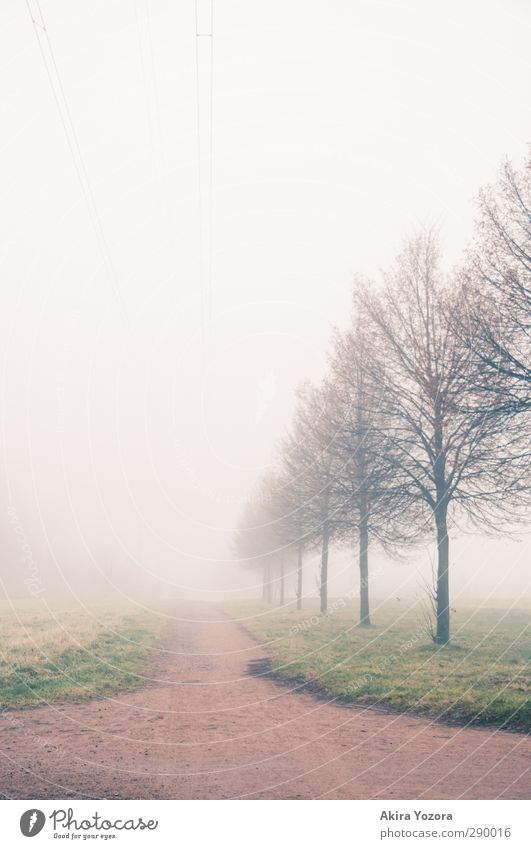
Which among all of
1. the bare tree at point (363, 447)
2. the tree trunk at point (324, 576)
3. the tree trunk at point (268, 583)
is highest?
the bare tree at point (363, 447)

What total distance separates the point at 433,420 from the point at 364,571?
26.2 ft

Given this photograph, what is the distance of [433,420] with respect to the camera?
1641 cm

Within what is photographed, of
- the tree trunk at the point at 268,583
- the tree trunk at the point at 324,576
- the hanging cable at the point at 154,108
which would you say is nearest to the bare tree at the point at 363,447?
the tree trunk at the point at 324,576

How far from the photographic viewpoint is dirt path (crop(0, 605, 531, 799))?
19.9ft

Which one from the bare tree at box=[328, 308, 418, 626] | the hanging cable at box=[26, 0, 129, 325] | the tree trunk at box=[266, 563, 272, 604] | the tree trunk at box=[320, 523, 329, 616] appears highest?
the hanging cable at box=[26, 0, 129, 325]

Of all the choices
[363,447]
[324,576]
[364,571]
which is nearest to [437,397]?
[363,447]

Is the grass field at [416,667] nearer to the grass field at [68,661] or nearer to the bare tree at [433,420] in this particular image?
the bare tree at [433,420]

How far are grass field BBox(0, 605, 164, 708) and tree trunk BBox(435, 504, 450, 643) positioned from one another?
8.20m

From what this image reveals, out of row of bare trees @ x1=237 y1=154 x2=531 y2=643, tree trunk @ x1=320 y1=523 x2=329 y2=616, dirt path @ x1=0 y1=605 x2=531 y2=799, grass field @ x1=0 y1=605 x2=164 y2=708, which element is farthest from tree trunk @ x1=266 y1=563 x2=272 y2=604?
dirt path @ x1=0 y1=605 x2=531 y2=799

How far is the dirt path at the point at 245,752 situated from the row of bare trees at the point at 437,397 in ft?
24.6

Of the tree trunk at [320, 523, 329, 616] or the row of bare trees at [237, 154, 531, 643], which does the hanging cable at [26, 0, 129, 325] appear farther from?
the tree trunk at [320, 523, 329, 616]

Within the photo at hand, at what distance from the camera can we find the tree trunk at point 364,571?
20.8m

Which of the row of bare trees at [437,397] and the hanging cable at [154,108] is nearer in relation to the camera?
the hanging cable at [154,108]
